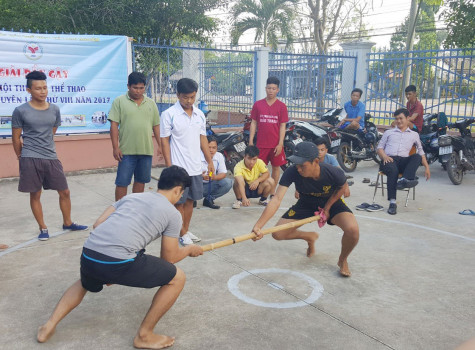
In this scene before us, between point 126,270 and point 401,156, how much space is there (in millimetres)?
5245

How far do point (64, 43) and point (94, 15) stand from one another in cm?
738

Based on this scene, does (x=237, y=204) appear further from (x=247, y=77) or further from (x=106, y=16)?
(x=106, y=16)

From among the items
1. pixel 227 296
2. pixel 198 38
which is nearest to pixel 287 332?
pixel 227 296

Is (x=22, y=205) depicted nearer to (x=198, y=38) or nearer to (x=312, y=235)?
(x=312, y=235)

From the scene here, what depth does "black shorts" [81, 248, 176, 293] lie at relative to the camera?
2.79 metres

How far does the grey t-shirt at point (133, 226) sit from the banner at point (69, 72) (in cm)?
582

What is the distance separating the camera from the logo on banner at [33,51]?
7.65 m

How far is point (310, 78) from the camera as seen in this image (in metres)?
13.2

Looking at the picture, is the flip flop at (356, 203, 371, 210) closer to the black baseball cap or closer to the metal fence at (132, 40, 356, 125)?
the black baseball cap

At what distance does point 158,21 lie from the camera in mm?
15852

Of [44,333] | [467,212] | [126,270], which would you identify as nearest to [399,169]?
[467,212]

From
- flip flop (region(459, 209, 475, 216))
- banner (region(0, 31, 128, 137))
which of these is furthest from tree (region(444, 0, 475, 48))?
banner (region(0, 31, 128, 137))

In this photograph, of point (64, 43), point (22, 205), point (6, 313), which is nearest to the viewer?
point (6, 313)

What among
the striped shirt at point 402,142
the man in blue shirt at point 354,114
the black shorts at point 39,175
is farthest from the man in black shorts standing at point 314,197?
the man in blue shirt at point 354,114
